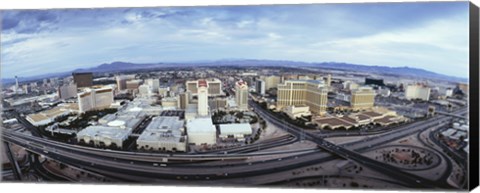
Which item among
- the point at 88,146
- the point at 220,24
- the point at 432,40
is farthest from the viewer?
the point at 88,146

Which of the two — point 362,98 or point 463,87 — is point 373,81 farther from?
point 463,87

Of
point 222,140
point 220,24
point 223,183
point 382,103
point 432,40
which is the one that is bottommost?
point 223,183

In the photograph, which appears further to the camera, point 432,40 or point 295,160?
point 295,160

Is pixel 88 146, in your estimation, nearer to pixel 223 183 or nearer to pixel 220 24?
pixel 223 183

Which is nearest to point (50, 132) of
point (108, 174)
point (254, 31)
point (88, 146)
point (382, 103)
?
point (88, 146)

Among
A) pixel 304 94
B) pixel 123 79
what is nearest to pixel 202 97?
pixel 123 79

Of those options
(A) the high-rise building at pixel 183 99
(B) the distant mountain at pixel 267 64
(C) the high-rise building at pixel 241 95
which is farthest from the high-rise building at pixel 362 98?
(A) the high-rise building at pixel 183 99

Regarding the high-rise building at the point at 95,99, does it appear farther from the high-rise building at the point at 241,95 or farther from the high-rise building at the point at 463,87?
the high-rise building at the point at 463,87
